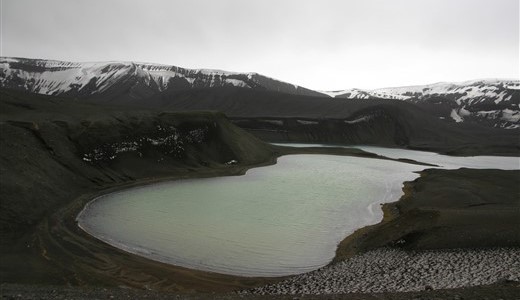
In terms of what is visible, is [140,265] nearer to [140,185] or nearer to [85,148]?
[140,185]

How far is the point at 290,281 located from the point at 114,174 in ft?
102

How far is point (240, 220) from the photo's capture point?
31.0m

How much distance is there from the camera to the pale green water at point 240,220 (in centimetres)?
→ 2364

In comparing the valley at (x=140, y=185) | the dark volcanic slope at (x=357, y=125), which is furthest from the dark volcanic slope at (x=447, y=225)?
the dark volcanic slope at (x=357, y=125)

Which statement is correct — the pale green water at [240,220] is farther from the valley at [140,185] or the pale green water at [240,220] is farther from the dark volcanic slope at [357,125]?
the dark volcanic slope at [357,125]

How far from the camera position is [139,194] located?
3994 cm

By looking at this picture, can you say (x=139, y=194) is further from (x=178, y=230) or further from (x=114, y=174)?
(x=178, y=230)

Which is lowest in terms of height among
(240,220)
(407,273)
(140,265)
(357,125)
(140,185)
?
(407,273)

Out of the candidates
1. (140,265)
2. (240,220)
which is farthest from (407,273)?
(240,220)

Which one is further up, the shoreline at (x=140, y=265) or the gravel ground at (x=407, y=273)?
the shoreline at (x=140, y=265)

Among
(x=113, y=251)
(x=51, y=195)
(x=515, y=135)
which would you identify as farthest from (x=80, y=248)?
(x=515, y=135)

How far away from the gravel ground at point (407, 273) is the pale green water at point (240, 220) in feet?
7.92

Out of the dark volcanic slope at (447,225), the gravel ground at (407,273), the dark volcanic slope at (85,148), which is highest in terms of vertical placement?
A: the dark volcanic slope at (85,148)

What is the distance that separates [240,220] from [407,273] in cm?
1432
